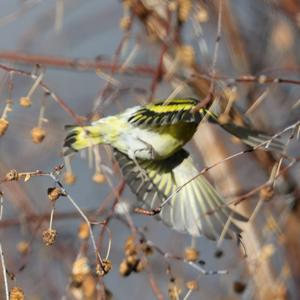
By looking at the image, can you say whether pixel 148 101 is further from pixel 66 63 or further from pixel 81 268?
pixel 81 268

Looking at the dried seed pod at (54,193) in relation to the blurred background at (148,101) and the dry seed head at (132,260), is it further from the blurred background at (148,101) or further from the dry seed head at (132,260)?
the dry seed head at (132,260)

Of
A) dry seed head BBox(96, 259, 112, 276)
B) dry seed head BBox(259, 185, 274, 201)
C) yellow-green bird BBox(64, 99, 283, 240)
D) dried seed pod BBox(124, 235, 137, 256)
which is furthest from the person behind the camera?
yellow-green bird BBox(64, 99, 283, 240)

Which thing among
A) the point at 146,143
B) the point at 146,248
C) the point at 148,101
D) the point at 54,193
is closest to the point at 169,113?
the point at 148,101

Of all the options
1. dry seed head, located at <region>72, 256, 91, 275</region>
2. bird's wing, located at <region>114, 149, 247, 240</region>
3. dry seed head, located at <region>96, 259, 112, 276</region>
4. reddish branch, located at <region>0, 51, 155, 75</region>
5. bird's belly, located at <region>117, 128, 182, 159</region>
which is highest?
reddish branch, located at <region>0, 51, 155, 75</region>

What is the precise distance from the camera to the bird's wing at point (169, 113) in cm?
238

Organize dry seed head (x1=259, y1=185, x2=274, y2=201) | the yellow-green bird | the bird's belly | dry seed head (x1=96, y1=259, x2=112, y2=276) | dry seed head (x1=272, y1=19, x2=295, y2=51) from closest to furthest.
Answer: dry seed head (x1=96, y1=259, x2=112, y2=276) < dry seed head (x1=259, y1=185, x2=274, y2=201) < the yellow-green bird < the bird's belly < dry seed head (x1=272, y1=19, x2=295, y2=51)

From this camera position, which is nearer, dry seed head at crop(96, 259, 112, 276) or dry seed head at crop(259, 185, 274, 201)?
dry seed head at crop(96, 259, 112, 276)

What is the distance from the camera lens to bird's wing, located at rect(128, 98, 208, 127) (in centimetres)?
238

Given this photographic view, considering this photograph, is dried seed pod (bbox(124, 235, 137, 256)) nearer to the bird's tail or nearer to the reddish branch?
the bird's tail

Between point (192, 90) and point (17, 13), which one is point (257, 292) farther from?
point (17, 13)

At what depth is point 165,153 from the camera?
2.79 meters

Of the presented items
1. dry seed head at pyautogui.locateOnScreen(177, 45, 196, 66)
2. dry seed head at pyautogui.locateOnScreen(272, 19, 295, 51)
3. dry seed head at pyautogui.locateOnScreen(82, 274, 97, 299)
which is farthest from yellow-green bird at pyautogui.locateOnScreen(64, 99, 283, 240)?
dry seed head at pyautogui.locateOnScreen(272, 19, 295, 51)

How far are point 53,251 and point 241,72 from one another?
1012 mm

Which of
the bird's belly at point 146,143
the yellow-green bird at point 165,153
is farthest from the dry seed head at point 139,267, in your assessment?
the bird's belly at point 146,143
